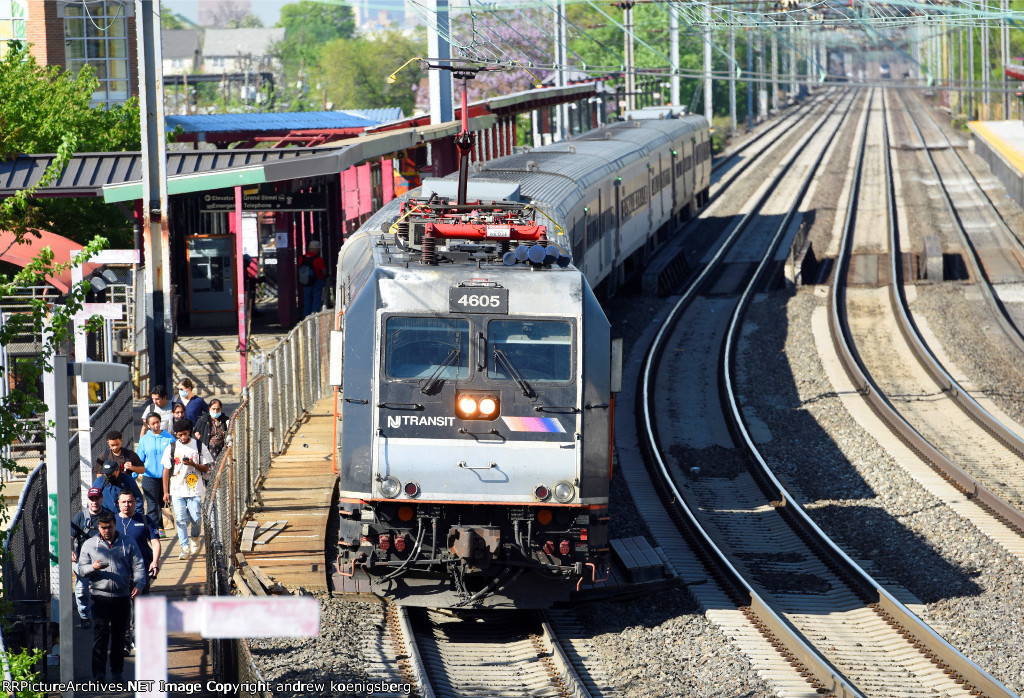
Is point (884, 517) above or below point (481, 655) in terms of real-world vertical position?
above

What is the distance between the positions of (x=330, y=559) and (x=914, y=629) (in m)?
5.67

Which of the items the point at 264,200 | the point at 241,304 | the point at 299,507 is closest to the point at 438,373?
the point at 299,507

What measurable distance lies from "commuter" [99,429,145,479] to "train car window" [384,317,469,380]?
316cm

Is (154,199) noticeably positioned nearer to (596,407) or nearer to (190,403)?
(190,403)

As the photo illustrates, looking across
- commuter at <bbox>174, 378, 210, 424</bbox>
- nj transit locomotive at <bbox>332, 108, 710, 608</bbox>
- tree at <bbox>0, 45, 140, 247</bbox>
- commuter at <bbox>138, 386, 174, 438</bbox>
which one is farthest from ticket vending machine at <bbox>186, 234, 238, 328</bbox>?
nj transit locomotive at <bbox>332, 108, 710, 608</bbox>

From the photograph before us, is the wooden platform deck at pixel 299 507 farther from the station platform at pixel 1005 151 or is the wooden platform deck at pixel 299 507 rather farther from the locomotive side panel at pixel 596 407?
the station platform at pixel 1005 151

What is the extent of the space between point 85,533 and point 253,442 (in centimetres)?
378

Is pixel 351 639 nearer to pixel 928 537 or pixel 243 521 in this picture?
pixel 243 521

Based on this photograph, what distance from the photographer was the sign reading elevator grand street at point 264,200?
66.0ft

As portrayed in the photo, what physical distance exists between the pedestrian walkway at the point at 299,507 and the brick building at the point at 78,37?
2387cm

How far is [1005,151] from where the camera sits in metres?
43.7

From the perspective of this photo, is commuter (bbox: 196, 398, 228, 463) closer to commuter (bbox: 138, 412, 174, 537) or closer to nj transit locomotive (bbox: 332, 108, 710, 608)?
commuter (bbox: 138, 412, 174, 537)

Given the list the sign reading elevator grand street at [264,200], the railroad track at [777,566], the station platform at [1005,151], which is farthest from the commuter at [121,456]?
the station platform at [1005,151]

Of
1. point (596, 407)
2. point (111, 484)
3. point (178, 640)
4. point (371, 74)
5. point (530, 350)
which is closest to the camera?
point (178, 640)
